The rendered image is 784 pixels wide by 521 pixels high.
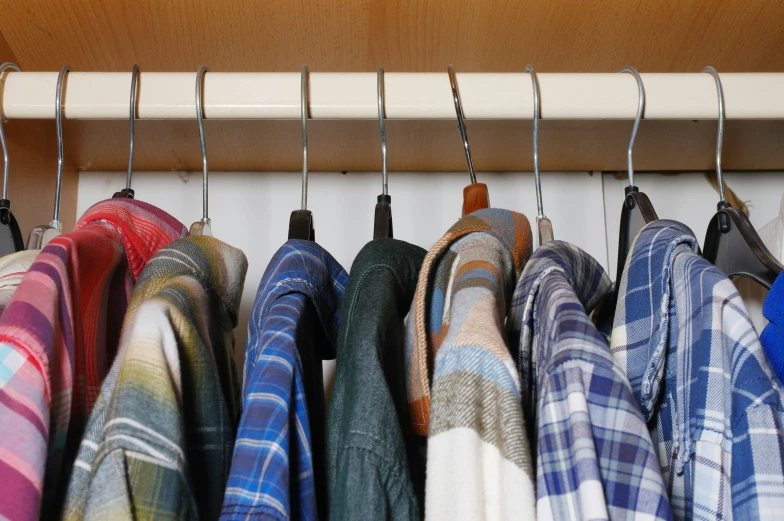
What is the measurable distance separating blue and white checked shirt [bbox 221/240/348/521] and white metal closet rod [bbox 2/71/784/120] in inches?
5.2

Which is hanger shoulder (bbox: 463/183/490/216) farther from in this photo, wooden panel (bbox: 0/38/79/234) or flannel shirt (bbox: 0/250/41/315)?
wooden panel (bbox: 0/38/79/234)

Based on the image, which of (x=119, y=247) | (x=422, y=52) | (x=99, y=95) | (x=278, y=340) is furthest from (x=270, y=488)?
(x=422, y=52)

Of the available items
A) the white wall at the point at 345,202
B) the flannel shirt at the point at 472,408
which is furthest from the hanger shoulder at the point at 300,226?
the white wall at the point at 345,202

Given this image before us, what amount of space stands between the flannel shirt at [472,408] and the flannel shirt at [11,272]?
239 mm

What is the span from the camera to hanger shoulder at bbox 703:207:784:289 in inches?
19.5

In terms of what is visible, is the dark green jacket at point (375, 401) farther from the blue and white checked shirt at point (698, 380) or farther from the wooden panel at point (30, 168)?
the wooden panel at point (30, 168)

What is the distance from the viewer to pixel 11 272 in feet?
1.45

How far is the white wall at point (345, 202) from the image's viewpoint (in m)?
0.88

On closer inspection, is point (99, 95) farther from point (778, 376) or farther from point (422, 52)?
point (778, 376)

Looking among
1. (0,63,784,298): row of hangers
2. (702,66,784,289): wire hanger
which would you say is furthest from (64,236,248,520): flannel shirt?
(702,66,784,289): wire hanger

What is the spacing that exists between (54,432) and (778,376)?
400 mm

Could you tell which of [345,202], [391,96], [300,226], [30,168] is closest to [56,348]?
[300,226]

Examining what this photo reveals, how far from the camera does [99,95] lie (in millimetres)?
558

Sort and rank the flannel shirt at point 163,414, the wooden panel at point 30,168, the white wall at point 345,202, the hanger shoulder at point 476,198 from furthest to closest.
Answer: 1. the white wall at point 345,202
2. the wooden panel at point 30,168
3. the hanger shoulder at point 476,198
4. the flannel shirt at point 163,414
